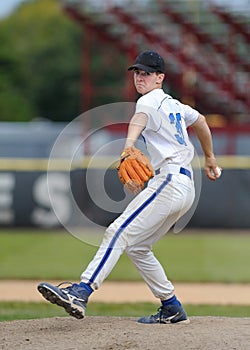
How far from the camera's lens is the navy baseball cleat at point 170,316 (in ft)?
A: 21.7

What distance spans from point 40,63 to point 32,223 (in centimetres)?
3807

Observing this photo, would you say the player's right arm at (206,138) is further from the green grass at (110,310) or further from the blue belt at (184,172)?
the green grass at (110,310)

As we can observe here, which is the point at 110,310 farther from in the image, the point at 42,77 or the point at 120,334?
the point at 42,77

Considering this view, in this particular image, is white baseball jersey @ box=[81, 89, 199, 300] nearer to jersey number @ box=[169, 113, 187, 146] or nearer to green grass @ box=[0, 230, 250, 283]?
jersey number @ box=[169, 113, 187, 146]

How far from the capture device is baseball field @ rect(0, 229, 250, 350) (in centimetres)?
592

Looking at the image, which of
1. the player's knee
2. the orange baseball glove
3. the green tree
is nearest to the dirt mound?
the player's knee

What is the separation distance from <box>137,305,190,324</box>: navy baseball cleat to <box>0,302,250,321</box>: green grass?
1699mm

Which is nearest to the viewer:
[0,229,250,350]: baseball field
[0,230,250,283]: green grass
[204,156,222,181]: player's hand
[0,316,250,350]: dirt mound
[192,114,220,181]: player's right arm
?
[0,316,250,350]: dirt mound

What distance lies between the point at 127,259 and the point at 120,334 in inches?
334

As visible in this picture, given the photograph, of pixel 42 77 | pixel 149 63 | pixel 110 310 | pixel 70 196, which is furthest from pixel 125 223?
pixel 42 77

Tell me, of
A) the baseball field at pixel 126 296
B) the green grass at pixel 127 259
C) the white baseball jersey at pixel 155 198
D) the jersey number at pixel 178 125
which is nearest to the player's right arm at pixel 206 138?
the white baseball jersey at pixel 155 198

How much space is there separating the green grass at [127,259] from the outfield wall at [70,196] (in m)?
0.37

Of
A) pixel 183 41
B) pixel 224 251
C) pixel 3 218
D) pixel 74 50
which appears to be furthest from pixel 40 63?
pixel 224 251

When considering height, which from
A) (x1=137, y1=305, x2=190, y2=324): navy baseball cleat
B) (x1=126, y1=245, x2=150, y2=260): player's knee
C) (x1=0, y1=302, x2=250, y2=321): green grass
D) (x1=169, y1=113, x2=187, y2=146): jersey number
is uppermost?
→ (x1=169, y1=113, x2=187, y2=146): jersey number
